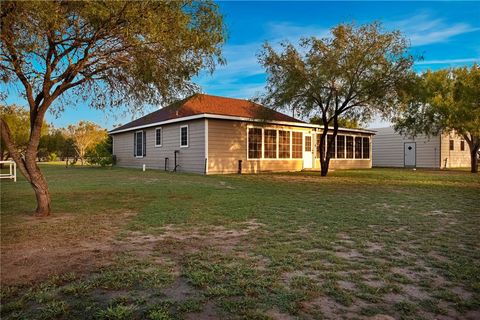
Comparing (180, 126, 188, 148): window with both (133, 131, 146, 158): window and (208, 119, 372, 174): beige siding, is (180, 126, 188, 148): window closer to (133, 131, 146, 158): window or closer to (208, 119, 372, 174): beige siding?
(208, 119, 372, 174): beige siding

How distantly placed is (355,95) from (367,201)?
Answer: 24.5 feet

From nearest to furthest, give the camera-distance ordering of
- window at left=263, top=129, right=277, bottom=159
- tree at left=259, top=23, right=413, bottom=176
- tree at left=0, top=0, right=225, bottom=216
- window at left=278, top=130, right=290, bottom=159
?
tree at left=0, top=0, right=225, bottom=216 < tree at left=259, top=23, right=413, bottom=176 < window at left=263, top=129, right=277, bottom=159 < window at left=278, top=130, right=290, bottom=159

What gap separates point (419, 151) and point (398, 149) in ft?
5.59

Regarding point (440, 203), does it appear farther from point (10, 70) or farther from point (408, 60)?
point (10, 70)

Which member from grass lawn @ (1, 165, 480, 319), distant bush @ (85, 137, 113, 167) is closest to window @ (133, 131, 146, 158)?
distant bush @ (85, 137, 113, 167)

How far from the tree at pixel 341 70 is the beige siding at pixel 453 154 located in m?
14.8

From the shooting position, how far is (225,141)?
17.0m

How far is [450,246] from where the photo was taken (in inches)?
167

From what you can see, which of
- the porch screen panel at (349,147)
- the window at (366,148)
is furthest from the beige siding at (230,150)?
the window at (366,148)

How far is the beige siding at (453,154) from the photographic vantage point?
87.5 feet

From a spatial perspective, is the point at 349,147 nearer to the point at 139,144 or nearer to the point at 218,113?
the point at 218,113

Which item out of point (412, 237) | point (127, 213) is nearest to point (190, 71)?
point (127, 213)

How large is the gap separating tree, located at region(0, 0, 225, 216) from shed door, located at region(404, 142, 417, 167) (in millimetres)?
25470

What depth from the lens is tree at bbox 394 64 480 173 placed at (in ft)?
53.0
